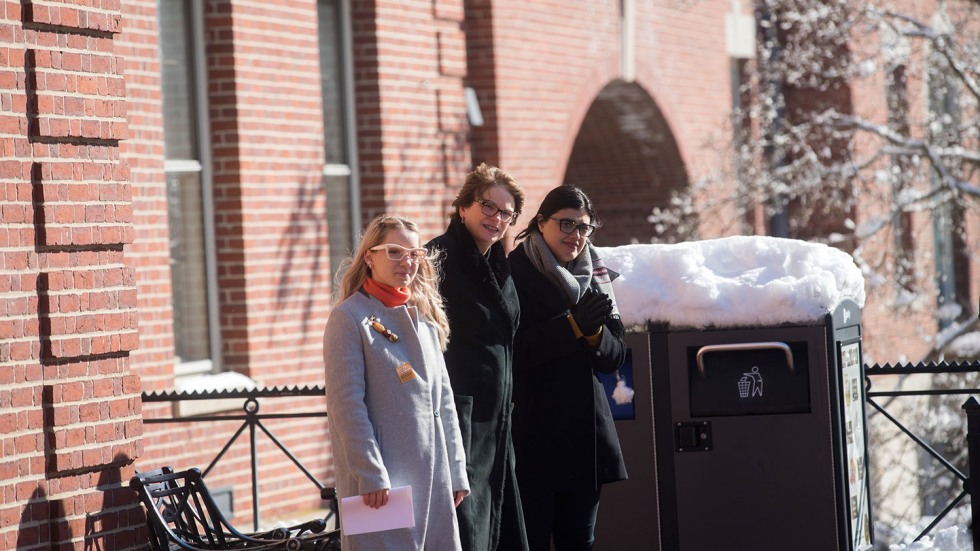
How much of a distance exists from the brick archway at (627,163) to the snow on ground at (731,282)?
8.07 m

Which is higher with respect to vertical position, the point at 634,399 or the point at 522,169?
the point at 522,169

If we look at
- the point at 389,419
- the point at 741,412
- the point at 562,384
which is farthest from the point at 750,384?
the point at 389,419

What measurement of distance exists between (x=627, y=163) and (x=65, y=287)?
34.7ft

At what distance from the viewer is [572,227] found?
16.9ft

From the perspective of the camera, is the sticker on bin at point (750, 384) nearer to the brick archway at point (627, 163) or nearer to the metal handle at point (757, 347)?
the metal handle at point (757, 347)

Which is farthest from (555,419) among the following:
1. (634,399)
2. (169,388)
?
(169,388)

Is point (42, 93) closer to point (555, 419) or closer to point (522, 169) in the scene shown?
point (555, 419)

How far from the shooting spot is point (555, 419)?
16.8 feet

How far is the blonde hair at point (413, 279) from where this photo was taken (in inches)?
177

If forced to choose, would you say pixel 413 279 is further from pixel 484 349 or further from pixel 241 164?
pixel 241 164

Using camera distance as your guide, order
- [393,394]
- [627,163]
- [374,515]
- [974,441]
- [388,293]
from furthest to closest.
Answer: [627,163] < [974,441] < [388,293] < [393,394] < [374,515]

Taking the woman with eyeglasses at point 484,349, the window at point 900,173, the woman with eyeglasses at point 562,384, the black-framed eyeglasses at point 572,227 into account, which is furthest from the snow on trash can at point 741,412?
the window at point 900,173

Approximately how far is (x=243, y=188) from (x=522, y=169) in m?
3.49

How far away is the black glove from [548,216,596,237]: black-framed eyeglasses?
0.81 feet
